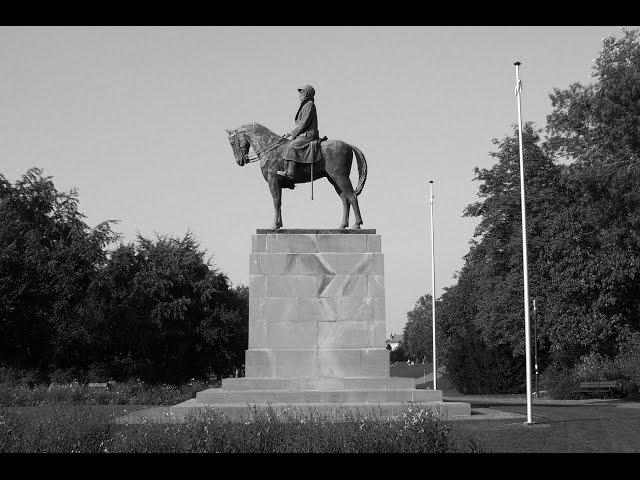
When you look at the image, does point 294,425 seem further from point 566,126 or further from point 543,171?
point 543,171

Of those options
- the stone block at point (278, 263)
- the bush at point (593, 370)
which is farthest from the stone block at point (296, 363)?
the bush at point (593, 370)

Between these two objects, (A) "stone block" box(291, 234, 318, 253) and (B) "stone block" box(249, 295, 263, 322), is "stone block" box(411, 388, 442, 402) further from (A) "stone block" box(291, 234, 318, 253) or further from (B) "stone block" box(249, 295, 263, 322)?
(A) "stone block" box(291, 234, 318, 253)

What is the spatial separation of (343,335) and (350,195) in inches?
173

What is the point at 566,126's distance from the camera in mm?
36531

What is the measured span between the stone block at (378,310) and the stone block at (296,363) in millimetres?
2093

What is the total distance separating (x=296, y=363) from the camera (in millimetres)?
22062

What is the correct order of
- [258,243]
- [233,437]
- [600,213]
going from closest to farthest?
[233,437] → [258,243] → [600,213]

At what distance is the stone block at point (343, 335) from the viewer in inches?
879

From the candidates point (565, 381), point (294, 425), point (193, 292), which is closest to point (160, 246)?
point (193, 292)

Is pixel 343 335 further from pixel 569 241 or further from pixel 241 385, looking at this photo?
pixel 569 241

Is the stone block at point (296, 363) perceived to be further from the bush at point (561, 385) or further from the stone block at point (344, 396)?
the bush at point (561, 385)

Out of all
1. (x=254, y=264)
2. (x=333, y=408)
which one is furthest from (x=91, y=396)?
(x=333, y=408)
